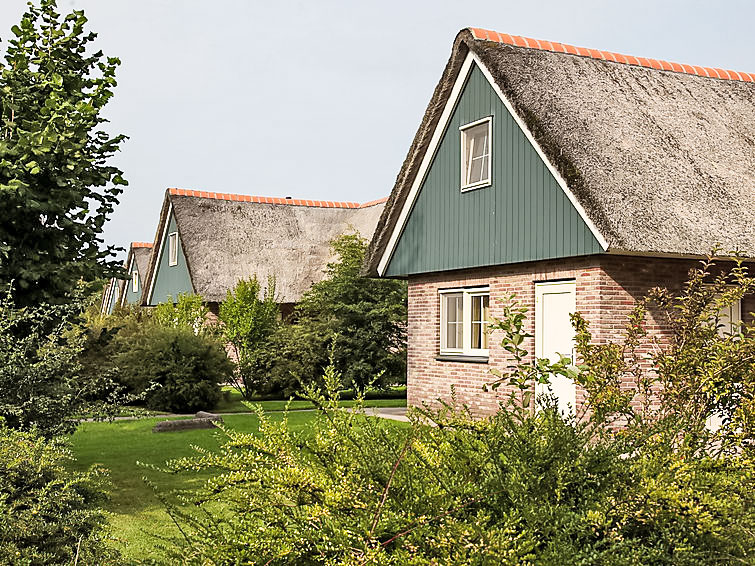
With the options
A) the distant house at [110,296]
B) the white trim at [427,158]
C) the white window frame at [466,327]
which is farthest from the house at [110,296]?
the white window frame at [466,327]

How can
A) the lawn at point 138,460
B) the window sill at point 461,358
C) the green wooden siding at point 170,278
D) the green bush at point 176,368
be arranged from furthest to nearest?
the green wooden siding at point 170,278
the green bush at point 176,368
the window sill at point 461,358
the lawn at point 138,460

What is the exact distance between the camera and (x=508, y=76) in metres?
13.9

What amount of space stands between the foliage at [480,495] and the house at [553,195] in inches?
324

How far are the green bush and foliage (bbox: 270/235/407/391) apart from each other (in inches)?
107

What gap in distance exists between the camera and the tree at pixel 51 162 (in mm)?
7590

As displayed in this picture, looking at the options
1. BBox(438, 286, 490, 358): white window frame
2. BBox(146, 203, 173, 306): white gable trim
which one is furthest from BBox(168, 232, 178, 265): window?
BBox(438, 286, 490, 358): white window frame

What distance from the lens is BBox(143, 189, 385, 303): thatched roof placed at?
30172mm

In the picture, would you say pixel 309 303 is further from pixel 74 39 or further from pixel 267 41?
pixel 74 39

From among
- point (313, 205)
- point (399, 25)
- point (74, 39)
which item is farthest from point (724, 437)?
point (313, 205)

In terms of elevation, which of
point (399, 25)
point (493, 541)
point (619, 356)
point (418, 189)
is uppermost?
point (399, 25)

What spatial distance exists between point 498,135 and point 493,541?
12.4 metres

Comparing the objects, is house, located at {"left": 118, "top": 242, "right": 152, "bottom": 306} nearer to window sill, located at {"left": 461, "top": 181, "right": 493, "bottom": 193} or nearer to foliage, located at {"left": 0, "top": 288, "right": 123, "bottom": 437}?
window sill, located at {"left": 461, "top": 181, "right": 493, "bottom": 193}

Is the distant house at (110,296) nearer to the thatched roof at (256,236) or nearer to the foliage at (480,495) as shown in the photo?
the thatched roof at (256,236)

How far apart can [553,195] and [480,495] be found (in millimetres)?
10587
